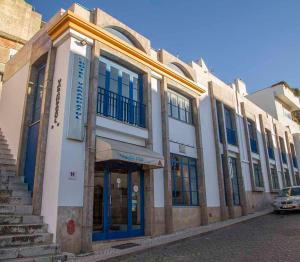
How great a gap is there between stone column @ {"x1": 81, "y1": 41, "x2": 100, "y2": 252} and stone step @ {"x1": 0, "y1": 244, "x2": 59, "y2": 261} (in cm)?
103

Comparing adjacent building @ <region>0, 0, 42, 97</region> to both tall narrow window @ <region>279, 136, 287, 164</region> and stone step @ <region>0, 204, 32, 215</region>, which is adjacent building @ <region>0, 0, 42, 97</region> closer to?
stone step @ <region>0, 204, 32, 215</region>

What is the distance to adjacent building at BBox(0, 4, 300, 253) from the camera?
8578 mm

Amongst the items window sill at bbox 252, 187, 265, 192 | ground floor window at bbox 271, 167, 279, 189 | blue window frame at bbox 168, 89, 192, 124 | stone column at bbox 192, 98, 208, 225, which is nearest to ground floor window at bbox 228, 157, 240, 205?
window sill at bbox 252, 187, 265, 192

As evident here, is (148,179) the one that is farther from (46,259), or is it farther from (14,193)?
(46,259)

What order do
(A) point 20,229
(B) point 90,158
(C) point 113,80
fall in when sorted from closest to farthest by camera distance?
(A) point 20,229 < (B) point 90,158 < (C) point 113,80

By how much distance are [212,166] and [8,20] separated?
14773 mm

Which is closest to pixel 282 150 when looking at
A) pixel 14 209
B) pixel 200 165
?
pixel 200 165

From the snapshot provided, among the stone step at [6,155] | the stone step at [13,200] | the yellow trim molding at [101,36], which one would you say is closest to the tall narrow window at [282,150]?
the yellow trim molding at [101,36]

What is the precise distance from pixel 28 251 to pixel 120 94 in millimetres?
6538

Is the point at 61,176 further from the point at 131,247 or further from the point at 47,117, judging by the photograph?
the point at 131,247

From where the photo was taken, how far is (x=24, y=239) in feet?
23.4

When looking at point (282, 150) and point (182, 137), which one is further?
point (282, 150)

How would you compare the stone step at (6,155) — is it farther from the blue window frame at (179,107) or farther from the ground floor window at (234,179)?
the ground floor window at (234,179)

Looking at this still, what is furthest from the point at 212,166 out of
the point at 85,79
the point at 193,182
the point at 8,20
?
the point at 8,20
